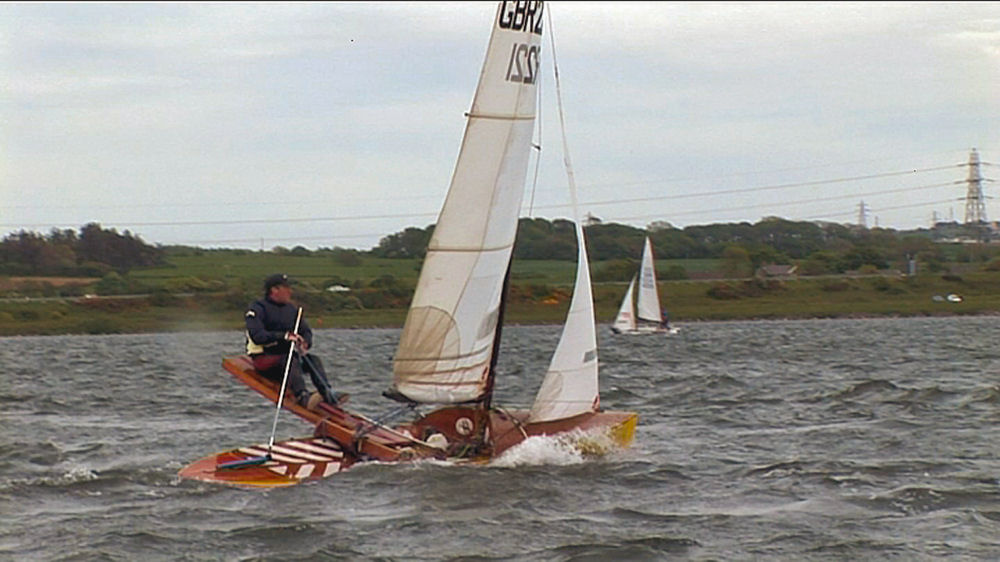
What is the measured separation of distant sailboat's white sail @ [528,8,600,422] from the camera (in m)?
19.0

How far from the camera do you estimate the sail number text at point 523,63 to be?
1797cm

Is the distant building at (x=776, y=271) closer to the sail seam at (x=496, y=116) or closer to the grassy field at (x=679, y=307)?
the grassy field at (x=679, y=307)

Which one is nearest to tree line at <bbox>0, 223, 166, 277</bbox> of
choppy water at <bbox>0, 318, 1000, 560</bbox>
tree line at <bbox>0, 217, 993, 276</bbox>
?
tree line at <bbox>0, 217, 993, 276</bbox>

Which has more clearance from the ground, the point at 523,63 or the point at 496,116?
the point at 523,63

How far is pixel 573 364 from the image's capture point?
62.5 feet

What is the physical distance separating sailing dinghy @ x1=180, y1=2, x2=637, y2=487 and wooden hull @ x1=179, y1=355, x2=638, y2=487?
2 cm

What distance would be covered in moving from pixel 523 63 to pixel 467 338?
329cm

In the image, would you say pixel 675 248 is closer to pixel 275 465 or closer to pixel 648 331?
pixel 648 331

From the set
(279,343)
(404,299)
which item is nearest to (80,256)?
(404,299)

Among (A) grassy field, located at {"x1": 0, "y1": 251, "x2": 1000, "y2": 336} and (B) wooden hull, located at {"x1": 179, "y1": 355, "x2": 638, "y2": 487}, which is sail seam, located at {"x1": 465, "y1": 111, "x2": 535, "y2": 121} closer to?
(B) wooden hull, located at {"x1": 179, "y1": 355, "x2": 638, "y2": 487}

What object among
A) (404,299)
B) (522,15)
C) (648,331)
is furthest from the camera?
(404,299)

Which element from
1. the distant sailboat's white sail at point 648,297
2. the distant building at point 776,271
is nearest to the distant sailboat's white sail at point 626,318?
the distant sailboat's white sail at point 648,297

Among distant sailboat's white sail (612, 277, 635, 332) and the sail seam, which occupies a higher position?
the sail seam

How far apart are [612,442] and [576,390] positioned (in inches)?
34.9
